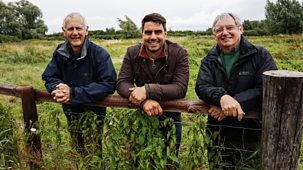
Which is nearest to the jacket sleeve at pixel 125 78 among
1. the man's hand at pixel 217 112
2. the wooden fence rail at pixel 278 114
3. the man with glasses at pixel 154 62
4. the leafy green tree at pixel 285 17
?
the man with glasses at pixel 154 62

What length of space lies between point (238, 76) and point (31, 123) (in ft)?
6.76

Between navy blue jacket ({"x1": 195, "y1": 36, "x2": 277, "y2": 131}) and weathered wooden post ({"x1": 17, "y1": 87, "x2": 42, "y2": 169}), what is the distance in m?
1.63

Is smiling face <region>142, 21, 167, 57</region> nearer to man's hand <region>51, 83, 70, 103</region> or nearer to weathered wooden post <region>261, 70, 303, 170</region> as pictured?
man's hand <region>51, 83, 70, 103</region>

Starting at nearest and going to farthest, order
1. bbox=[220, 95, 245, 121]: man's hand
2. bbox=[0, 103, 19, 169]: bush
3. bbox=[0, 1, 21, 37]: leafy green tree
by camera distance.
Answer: bbox=[220, 95, 245, 121]: man's hand → bbox=[0, 103, 19, 169]: bush → bbox=[0, 1, 21, 37]: leafy green tree

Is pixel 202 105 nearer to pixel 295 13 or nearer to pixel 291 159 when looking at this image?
pixel 291 159

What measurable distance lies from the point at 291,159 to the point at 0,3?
6371cm

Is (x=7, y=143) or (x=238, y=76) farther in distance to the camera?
(x=7, y=143)

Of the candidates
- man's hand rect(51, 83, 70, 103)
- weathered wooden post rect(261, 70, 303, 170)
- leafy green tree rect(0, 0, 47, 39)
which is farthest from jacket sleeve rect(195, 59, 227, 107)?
leafy green tree rect(0, 0, 47, 39)

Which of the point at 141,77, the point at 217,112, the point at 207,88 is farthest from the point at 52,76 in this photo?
the point at 217,112

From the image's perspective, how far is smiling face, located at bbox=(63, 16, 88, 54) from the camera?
3.32 meters

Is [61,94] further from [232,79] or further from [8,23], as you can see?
[8,23]

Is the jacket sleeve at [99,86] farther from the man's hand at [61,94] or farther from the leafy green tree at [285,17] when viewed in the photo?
the leafy green tree at [285,17]

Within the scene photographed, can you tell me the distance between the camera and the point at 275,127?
2.41m

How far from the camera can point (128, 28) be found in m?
65.1
